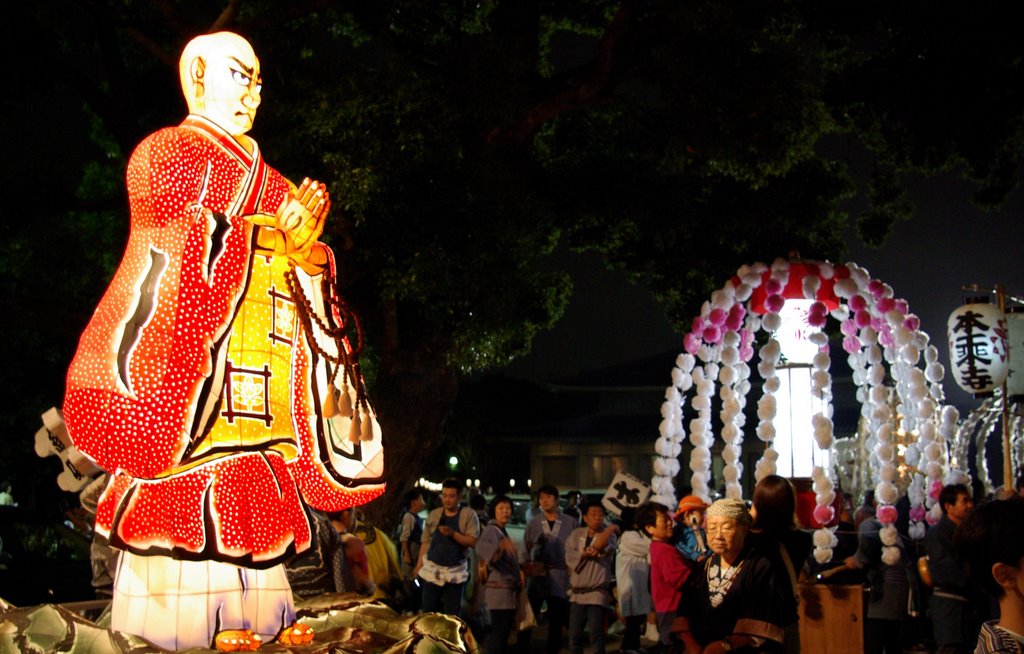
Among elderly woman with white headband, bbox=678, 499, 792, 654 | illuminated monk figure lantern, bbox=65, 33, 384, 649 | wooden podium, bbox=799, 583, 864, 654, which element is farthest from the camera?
wooden podium, bbox=799, 583, 864, 654

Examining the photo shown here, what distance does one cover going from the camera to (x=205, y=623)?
371cm

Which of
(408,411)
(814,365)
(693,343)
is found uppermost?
(693,343)

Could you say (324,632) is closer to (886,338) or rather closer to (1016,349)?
(886,338)

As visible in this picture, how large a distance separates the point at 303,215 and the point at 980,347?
42.4 ft

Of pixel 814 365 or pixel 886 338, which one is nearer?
pixel 814 365

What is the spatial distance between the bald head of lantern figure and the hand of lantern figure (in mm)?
382

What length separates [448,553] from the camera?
9852 mm

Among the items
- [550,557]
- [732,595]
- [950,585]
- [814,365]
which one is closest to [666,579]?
[950,585]

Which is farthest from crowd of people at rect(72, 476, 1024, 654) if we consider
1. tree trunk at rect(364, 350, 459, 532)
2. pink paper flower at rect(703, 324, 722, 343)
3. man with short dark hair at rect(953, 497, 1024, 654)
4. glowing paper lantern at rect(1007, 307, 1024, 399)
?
glowing paper lantern at rect(1007, 307, 1024, 399)

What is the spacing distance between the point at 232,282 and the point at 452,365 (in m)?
8.02

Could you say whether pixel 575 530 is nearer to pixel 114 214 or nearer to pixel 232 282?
pixel 232 282

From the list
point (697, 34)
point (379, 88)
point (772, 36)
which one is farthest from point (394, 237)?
point (772, 36)

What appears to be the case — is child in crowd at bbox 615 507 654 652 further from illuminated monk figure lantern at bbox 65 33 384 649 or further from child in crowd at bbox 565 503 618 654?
illuminated monk figure lantern at bbox 65 33 384 649

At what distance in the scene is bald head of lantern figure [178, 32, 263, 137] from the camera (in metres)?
4.24
